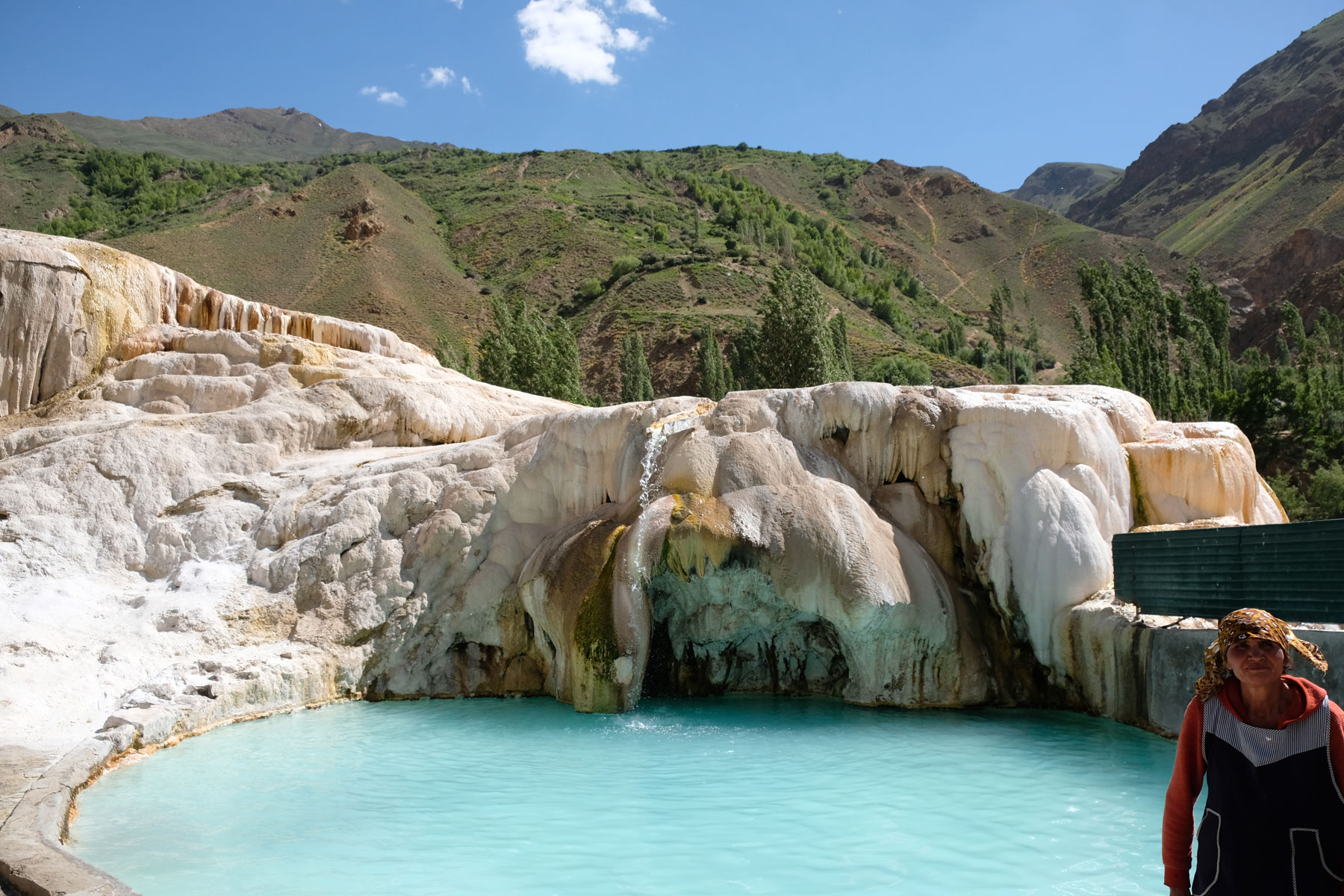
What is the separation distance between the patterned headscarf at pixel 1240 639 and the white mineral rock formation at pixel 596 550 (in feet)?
25.0

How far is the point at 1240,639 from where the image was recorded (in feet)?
9.65

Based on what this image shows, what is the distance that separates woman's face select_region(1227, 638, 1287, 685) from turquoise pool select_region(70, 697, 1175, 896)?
9.75 feet

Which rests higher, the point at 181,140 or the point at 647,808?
the point at 181,140

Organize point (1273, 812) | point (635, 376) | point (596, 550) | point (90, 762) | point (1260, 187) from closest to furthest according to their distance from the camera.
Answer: point (1273, 812) → point (90, 762) → point (596, 550) → point (635, 376) → point (1260, 187)

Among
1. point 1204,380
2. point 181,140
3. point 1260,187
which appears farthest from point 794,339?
point 181,140

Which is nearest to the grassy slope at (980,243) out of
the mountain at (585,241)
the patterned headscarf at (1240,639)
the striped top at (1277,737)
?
the mountain at (585,241)

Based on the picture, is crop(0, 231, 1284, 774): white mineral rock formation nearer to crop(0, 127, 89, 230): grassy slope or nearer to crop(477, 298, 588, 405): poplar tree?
crop(477, 298, 588, 405): poplar tree

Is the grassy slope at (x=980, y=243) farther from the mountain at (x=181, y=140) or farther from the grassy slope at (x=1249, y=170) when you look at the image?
the mountain at (x=181, y=140)

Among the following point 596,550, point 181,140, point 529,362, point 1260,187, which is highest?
point 181,140

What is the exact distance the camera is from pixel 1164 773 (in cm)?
767

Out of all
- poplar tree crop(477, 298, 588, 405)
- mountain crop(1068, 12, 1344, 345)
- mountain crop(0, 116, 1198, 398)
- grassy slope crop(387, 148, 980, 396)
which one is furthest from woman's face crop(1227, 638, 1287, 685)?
mountain crop(1068, 12, 1344, 345)

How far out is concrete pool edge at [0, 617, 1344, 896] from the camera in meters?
5.19

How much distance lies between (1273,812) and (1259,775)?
0.11 metres

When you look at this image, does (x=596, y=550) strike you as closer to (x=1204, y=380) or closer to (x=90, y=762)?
(x=90, y=762)
